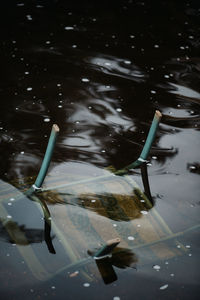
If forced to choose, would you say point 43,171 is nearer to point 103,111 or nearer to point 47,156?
point 47,156

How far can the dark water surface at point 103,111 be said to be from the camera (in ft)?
9.19

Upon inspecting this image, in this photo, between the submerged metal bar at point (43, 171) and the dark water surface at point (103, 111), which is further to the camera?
the submerged metal bar at point (43, 171)

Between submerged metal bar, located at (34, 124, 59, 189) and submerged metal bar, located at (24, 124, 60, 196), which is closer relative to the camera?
submerged metal bar, located at (34, 124, 59, 189)

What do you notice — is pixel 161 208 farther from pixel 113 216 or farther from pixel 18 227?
pixel 18 227

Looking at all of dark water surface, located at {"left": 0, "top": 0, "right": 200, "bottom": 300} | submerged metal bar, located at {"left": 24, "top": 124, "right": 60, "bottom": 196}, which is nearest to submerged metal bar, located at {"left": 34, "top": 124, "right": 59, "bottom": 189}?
submerged metal bar, located at {"left": 24, "top": 124, "right": 60, "bottom": 196}

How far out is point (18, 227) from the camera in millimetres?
3025

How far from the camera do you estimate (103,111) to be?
4441 millimetres

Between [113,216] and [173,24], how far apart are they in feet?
12.7

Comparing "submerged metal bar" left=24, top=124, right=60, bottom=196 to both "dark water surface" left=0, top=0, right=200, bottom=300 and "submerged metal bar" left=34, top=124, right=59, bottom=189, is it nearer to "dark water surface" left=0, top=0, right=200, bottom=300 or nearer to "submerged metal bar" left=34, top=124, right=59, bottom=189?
"submerged metal bar" left=34, top=124, right=59, bottom=189

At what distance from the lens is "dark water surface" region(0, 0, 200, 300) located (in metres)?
2.80

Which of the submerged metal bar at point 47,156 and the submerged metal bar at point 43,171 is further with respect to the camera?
the submerged metal bar at point 43,171

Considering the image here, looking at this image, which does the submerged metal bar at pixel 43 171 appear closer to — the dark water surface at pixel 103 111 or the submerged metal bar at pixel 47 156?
the submerged metal bar at pixel 47 156

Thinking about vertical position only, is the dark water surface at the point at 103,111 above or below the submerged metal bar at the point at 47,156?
below

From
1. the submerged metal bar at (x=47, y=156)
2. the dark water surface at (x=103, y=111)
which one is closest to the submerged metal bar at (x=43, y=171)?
the submerged metal bar at (x=47, y=156)
